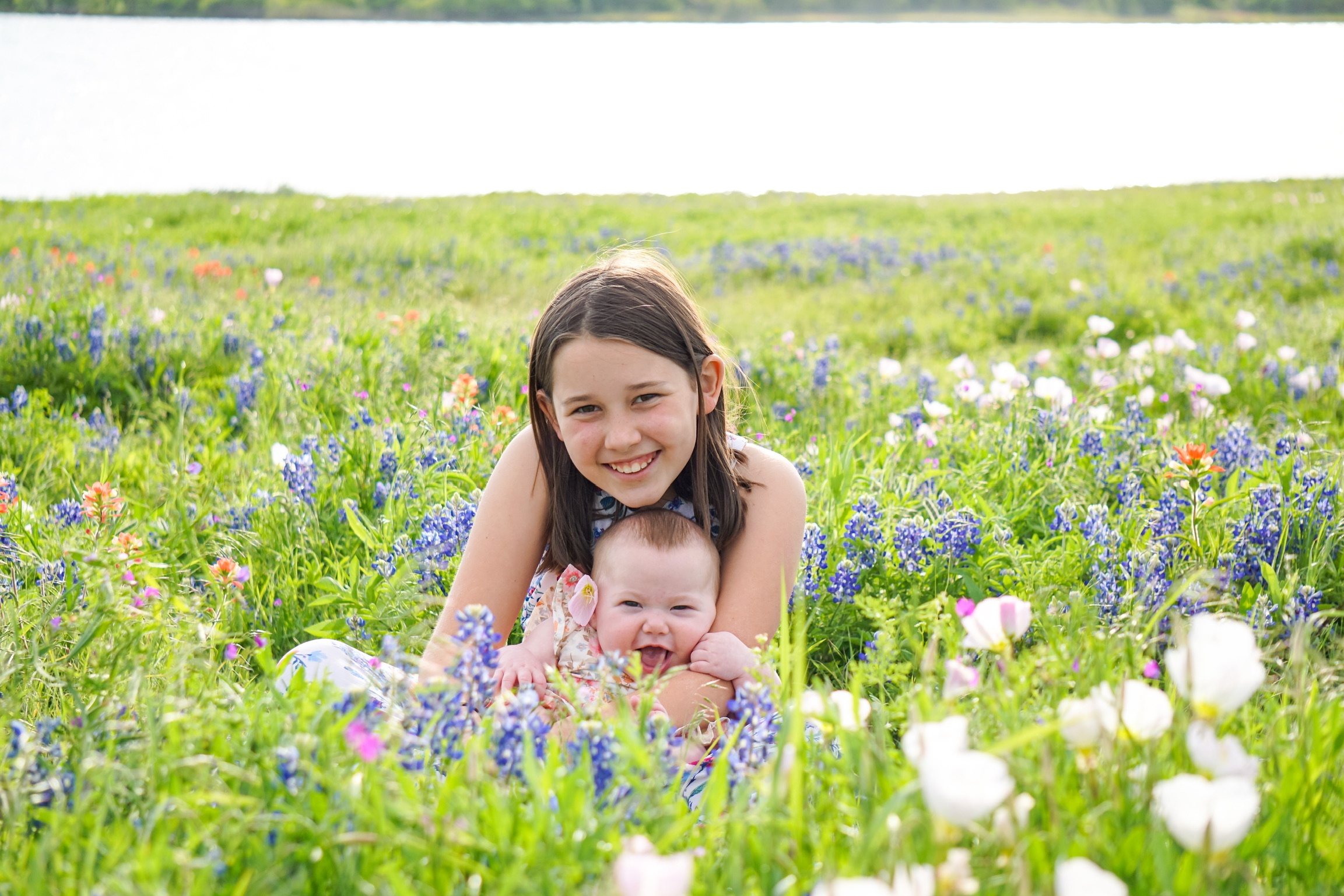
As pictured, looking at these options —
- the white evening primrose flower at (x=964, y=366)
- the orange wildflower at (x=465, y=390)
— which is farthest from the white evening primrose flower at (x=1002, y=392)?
the orange wildflower at (x=465, y=390)

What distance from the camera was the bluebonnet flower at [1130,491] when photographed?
373cm

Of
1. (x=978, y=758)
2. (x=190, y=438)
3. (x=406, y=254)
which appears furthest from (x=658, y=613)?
(x=406, y=254)

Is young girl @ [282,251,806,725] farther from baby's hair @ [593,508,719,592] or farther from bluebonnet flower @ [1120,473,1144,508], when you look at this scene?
bluebonnet flower @ [1120,473,1144,508]

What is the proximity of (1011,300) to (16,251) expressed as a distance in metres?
8.64

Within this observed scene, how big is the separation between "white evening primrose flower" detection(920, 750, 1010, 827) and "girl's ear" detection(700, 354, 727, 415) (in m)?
1.87

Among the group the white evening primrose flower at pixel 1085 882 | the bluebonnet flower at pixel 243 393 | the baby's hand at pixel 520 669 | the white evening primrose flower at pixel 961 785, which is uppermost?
the bluebonnet flower at pixel 243 393

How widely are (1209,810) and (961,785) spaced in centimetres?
36

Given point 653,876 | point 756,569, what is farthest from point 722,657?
point 653,876

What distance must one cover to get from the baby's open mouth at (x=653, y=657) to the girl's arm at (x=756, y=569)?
110 mm

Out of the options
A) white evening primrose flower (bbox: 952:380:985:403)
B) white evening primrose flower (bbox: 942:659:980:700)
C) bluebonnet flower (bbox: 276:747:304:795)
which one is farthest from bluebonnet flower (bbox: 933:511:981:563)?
bluebonnet flower (bbox: 276:747:304:795)

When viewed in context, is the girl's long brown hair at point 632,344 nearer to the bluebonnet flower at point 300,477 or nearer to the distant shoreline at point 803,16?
the bluebonnet flower at point 300,477

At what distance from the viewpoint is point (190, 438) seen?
4.89 metres

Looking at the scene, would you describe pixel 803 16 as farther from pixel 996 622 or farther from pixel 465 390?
pixel 996 622

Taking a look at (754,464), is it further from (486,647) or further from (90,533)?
(90,533)
